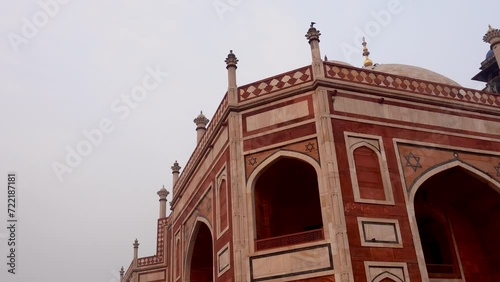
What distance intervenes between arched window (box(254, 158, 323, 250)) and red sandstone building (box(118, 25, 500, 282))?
0.03 m

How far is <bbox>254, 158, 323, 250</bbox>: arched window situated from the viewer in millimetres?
12055

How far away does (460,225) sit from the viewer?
1414 centimetres

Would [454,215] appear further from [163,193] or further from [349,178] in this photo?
[163,193]

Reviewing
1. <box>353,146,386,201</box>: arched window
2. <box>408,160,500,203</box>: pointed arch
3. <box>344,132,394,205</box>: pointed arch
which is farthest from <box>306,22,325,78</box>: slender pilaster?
<box>408,160,500,203</box>: pointed arch

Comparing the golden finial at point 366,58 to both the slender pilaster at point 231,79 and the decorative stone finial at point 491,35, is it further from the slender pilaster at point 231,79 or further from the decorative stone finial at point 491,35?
the slender pilaster at point 231,79

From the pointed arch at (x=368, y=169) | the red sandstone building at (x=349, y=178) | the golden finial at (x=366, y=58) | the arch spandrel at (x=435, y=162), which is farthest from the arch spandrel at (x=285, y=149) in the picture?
the golden finial at (x=366, y=58)

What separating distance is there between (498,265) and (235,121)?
25.9 feet

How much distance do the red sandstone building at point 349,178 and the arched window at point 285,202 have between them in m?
0.03

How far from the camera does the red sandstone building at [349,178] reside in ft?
35.2

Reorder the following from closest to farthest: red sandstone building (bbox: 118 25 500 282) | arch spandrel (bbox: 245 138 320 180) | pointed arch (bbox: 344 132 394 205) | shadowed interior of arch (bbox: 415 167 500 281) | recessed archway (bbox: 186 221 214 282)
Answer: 1. red sandstone building (bbox: 118 25 500 282)
2. pointed arch (bbox: 344 132 394 205)
3. arch spandrel (bbox: 245 138 320 180)
4. shadowed interior of arch (bbox: 415 167 500 281)
5. recessed archway (bbox: 186 221 214 282)

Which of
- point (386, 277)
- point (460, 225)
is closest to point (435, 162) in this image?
point (460, 225)

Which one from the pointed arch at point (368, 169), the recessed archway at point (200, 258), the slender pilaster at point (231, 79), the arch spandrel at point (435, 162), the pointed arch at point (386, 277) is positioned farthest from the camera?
the recessed archway at point (200, 258)

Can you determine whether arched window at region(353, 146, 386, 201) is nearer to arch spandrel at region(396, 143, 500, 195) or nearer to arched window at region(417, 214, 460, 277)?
arch spandrel at region(396, 143, 500, 195)

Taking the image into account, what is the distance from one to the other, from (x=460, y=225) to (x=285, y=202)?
4919mm
